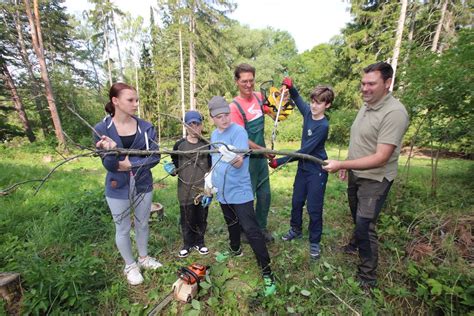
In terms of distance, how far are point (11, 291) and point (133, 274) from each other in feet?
3.37

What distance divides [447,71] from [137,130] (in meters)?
4.28

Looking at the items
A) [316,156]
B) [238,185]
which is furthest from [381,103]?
[238,185]

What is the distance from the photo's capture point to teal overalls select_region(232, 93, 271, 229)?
9.64 ft

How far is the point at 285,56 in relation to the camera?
1511 inches

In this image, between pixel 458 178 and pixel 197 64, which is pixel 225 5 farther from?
pixel 458 178

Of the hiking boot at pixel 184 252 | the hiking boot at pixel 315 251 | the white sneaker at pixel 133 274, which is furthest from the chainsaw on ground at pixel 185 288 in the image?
the hiking boot at pixel 315 251

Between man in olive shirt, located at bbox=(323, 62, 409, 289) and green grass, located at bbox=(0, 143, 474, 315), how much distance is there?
38cm

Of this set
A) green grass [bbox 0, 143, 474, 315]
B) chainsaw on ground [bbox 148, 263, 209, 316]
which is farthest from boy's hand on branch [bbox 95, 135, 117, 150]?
chainsaw on ground [bbox 148, 263, 209, 316]

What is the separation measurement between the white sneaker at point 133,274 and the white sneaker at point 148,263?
15 centimetres

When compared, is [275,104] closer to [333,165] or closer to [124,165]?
[333,165]

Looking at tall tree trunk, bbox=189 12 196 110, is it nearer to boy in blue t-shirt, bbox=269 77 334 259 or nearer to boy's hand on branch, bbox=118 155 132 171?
boy in blue t-shirt, bbox=269 77 334 259

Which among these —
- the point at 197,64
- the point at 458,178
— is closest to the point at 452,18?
the point at 458,178

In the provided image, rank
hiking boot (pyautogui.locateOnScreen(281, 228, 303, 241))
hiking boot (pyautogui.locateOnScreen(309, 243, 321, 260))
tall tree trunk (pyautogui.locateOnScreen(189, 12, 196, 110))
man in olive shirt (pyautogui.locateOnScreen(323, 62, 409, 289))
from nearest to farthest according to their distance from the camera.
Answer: man in olive shirt (pyautogui.locateOnScreen(323, 62, 409, 289))
hiking boot (pyautogui.locateOnScreen(309, 243, 321, 260))
hiking boot (pyautogui.locateOnScreen(281, 228, 303, 241))
tall tree trunk (pyautogui.locateOnScreen(189, 12, 196, 110))

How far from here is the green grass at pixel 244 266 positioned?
2186 mm
